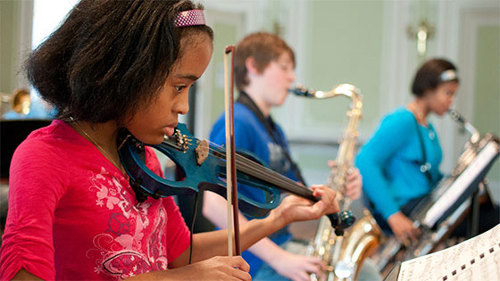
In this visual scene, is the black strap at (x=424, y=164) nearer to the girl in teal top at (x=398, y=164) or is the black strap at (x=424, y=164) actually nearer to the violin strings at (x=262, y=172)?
the girl in teal top at (x=398, y=164)

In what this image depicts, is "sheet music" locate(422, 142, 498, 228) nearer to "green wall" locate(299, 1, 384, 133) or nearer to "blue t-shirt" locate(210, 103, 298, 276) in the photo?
"blue t-shirt" locate(210, 103, 298, 276)

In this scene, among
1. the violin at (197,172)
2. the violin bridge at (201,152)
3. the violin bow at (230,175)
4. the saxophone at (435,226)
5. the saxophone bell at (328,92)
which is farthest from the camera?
the saxophone at (435,226)

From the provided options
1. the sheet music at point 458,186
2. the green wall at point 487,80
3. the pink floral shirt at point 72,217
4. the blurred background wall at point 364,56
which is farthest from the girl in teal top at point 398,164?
the green wall at point 487,80

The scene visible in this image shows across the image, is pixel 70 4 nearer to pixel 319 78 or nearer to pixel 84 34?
pixel 84 34

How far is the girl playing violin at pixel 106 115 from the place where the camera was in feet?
2.93

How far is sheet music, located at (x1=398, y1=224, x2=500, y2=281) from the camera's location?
781mm

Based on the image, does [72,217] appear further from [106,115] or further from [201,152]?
[201,152]

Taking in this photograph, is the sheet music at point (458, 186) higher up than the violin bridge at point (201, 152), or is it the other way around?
the violin bridge at point (201, 152)

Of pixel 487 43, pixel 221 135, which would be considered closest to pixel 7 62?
pixel 221 135

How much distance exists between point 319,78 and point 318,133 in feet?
2.05

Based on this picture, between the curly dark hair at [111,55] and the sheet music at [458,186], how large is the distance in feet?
6.22

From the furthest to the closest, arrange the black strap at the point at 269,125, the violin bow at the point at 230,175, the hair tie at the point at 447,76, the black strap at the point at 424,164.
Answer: the hair tie at the point at 447,76 → the black strap at the point at 424,164 → the black strap at the point at 269,125 → the violin bow at the point at 230,175

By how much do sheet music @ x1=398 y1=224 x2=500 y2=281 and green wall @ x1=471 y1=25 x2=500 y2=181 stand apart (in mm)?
5407

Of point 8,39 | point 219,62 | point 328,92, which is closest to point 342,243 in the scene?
point 328,92
